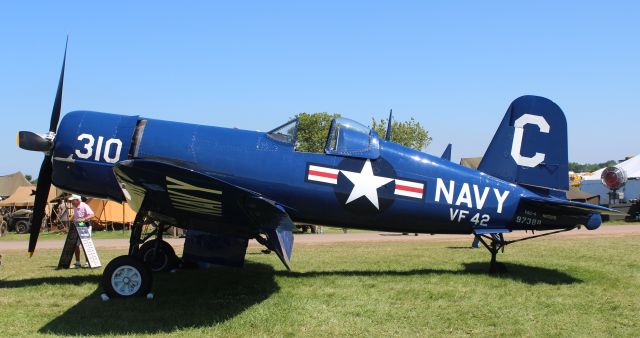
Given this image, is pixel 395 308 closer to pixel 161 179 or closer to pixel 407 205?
pixel 407 205

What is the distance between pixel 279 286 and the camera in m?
6.99

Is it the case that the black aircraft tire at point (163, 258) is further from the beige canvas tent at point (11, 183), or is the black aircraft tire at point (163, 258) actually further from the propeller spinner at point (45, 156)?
the beige canvas tent at point (11, 183)

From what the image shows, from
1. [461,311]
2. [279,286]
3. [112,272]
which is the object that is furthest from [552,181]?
[112,272]

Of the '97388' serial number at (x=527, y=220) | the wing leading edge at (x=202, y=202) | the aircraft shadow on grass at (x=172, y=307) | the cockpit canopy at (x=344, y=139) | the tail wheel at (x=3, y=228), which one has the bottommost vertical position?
the tail wheel at (x=3, y=228)

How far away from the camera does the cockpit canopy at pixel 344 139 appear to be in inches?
275

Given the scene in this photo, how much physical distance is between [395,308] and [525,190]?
3210 millimetres

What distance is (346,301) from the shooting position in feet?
19.9

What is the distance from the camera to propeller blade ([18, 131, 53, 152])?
6762 mm

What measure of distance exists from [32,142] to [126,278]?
2268 millimetres

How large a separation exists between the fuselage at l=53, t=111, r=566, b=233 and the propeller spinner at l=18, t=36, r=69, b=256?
226mm

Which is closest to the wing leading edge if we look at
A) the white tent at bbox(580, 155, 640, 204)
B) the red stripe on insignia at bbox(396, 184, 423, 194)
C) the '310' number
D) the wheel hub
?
the wheel hub

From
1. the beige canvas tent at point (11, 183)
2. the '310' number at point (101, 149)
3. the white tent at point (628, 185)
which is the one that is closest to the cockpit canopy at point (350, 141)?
the '310' number at point (101, 149)

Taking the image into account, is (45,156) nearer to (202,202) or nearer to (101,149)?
(101,149)

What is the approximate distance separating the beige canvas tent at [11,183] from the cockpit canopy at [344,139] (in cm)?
3861
